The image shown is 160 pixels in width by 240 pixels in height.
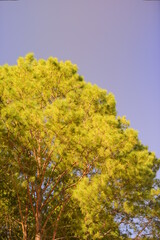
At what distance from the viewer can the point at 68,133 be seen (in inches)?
238

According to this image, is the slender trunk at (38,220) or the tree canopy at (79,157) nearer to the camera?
the tree canopy at (79,157)

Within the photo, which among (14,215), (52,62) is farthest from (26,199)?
(52,62)

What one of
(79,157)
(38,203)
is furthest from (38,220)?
(79,157)

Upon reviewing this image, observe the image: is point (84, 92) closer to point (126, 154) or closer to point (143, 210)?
point (126, 154)

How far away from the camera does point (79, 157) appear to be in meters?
6.41

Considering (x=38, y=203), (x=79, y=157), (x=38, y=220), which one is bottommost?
(x=38, y=220)

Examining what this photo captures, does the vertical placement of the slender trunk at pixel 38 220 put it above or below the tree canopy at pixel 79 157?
below

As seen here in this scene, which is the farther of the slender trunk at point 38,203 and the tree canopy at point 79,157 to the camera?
the slender trunk at point 38,203

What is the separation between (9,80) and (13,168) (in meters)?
2.68

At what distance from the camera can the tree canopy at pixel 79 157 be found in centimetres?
580

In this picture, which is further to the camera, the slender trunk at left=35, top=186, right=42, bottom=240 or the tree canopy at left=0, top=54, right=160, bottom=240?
the slender trunk at left=35, top=186, right=42, bottom=240

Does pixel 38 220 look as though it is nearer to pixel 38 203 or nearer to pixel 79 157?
pixel 38 203

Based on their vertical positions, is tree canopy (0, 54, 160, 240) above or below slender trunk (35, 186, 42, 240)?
above

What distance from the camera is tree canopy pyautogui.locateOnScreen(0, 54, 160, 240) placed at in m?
5.80
